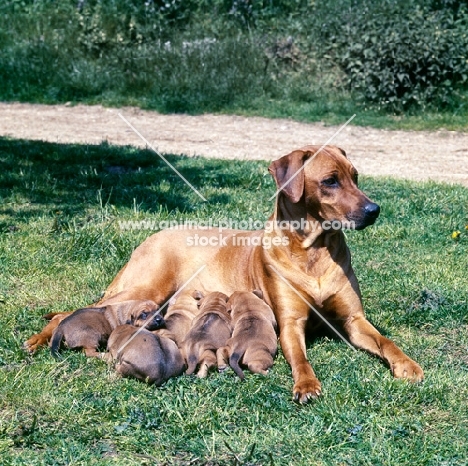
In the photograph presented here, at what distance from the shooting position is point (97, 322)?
4.83 meters

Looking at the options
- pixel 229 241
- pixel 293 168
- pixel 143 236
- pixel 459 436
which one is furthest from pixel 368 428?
pixel 143 236

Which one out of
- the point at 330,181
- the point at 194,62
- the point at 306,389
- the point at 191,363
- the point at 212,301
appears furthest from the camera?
the point at 194,62

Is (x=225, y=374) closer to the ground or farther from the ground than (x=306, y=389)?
closer to the ground

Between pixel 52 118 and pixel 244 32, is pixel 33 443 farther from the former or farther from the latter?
pixel 244 32

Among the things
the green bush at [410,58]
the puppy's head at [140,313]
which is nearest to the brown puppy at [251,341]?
the puppy's head at [140,313]

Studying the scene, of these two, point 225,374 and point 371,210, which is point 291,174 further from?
point 225,374

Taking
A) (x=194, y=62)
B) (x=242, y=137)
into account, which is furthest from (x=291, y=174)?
(x=194, y=62)

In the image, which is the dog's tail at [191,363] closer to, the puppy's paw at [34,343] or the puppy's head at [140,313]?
the puppy's head at [140,313]

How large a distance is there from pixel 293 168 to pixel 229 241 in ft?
3.34

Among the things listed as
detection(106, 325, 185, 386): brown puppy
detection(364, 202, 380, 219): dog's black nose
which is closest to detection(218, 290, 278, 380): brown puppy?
detection(106, 325, 185, 386): brown puppy

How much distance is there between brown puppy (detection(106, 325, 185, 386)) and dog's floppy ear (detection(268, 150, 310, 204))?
1.23m

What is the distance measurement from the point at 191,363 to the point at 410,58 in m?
8.96

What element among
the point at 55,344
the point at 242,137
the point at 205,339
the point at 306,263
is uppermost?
the point at 306,263

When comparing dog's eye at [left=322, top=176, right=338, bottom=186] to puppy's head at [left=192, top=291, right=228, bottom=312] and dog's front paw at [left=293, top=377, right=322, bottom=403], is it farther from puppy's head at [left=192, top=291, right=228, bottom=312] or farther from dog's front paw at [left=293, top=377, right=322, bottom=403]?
dog's front paw at [left=293, top=377, right=322, bottom=403]
